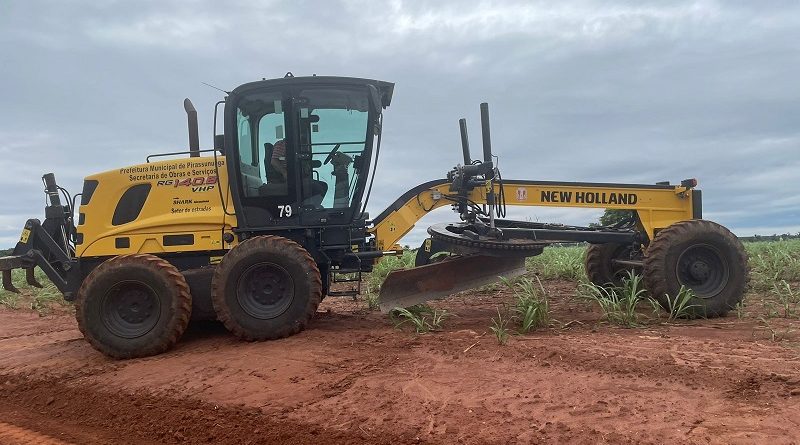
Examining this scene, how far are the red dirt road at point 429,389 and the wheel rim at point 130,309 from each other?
1.19ft

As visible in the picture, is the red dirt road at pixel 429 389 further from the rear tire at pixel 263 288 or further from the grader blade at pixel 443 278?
the grader blade at pixel 443 278

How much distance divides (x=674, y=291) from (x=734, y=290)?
0.70m

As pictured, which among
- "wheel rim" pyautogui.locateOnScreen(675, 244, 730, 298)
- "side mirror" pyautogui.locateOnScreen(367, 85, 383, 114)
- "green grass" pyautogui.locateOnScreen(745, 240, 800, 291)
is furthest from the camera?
"green grass" pyautogui.locateOnScreen(745, 240, 800, 291)

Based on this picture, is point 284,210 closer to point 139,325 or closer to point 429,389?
point 139,325

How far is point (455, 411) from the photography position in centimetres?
383

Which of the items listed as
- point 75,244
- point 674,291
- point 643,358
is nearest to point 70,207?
point 75,244

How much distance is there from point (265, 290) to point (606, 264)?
4.85 meters

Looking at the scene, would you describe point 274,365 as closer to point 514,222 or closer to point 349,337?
Answer: point 349,337

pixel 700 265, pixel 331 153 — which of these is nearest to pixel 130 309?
pixel 331 153

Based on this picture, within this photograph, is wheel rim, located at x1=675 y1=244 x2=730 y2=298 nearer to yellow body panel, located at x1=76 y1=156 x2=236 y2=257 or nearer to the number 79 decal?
the number 79 decal

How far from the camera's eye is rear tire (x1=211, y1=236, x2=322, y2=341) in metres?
6.01

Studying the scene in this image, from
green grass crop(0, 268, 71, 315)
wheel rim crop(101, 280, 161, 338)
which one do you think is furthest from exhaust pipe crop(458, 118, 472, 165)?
green grass crop(0, 268, 71, 315)

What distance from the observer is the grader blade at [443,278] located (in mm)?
6383

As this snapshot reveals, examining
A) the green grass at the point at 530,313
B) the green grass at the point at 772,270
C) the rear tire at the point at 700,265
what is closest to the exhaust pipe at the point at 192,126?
the green grass at the point at 530,313
